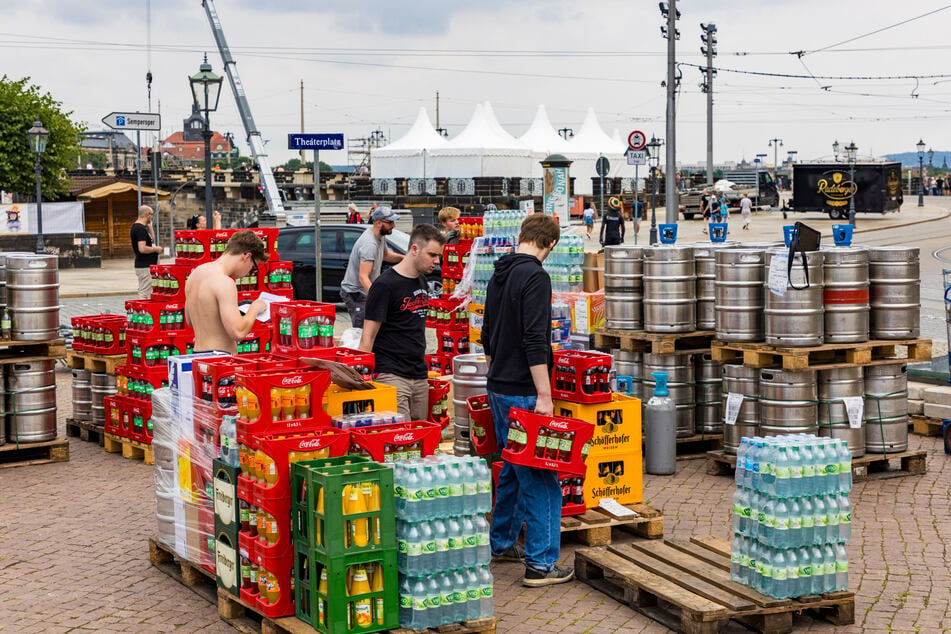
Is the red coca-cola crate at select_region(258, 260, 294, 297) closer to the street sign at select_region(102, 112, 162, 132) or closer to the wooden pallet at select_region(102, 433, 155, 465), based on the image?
the wooden pallet at select_region(102, 433, 155, 465)

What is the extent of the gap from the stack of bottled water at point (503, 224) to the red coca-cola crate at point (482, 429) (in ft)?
15.2

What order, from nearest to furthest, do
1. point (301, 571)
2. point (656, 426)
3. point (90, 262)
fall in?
point (301, 571)
point (656, 426)
point (90, 262)

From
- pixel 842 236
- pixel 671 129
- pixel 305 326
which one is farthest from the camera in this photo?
pixel 671 129

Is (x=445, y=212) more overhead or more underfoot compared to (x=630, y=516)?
more overhead

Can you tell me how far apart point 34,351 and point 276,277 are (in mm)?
2912

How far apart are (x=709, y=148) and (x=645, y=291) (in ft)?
147

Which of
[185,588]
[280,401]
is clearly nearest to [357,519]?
[280,401]

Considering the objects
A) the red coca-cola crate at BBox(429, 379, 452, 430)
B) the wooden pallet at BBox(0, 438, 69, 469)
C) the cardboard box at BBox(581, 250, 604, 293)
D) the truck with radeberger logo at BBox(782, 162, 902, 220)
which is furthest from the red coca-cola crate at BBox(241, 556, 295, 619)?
the truck with radeberger logo at BBox(782, 162, 902, 220)

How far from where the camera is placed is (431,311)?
1320 cm

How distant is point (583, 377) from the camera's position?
820cm

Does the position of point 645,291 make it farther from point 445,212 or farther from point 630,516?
point 445,212

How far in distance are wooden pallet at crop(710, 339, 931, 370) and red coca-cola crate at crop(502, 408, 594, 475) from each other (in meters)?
2.72

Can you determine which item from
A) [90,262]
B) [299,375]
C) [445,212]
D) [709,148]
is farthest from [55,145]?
[299,375]

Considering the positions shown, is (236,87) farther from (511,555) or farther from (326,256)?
(511,555)
